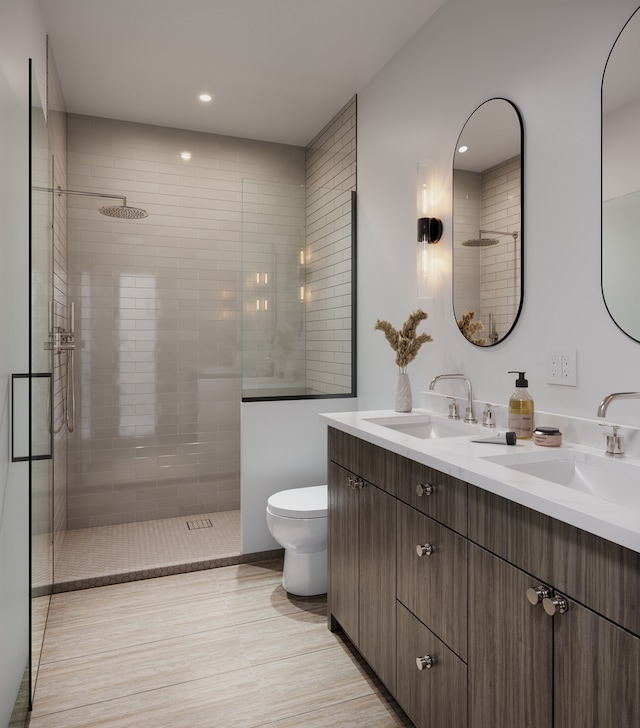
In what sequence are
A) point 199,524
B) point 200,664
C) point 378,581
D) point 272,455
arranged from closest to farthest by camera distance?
point 378,581 → point 200,664 → point 272,455 → point 199,524

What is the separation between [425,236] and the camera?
2.47 metres

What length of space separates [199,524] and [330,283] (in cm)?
190

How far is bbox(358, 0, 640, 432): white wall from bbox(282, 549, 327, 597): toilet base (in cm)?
92

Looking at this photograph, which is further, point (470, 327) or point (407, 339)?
point (407, 339)

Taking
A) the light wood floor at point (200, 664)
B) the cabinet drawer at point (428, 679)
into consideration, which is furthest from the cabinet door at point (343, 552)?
the cabinet drawer at point (428, 679)

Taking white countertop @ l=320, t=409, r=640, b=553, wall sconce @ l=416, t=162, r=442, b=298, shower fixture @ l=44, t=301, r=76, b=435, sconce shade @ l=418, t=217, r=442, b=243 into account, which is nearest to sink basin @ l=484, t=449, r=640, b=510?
white countertop @ l=320, t=409, r=640, b=553

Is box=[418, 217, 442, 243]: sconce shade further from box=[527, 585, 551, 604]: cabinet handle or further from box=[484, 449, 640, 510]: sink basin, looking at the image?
box=[527, 585, 551, 604]: cabinet handle

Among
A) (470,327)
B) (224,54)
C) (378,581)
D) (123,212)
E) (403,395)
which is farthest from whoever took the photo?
(123,212)

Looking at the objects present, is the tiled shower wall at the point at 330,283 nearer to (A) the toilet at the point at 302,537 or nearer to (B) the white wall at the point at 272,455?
(B) the white wall at the point at 272,455

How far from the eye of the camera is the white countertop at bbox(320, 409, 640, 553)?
3.07 feet

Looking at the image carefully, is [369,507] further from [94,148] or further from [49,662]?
[94,148]

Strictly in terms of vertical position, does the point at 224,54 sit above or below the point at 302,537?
above

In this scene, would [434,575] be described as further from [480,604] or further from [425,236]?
[425,236]

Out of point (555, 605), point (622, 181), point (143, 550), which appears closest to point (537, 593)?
point (555, 605)
